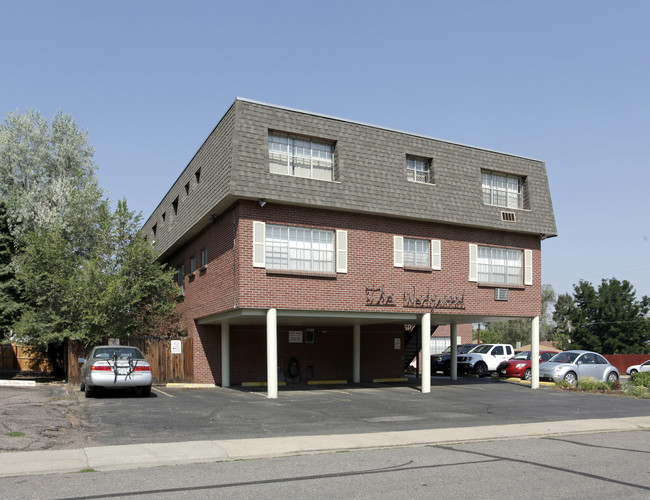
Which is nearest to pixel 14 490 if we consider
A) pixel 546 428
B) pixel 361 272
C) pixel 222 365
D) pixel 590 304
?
pixel 546 428

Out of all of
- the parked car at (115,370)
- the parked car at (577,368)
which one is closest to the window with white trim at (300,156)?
the parked car at (115,370)

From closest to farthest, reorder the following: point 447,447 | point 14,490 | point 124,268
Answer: point 14,490 → point 447,447 → point 124,268

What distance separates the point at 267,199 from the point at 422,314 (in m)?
7.51

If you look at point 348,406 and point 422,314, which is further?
point 422,314

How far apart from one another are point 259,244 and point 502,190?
11.2m

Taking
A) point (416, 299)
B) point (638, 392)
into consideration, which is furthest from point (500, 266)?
point (638, 392)

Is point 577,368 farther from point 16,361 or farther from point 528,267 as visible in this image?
point 16,361

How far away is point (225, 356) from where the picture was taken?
24391 millimetres

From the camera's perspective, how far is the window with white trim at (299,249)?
20.6m

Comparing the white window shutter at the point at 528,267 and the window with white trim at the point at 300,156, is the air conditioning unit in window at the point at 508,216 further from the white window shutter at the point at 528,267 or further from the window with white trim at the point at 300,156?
the window with white trim at the point at 300,156

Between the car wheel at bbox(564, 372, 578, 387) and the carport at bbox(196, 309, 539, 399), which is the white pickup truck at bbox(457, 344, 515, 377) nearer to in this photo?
the carport at bbox(196, 309, 539, 399)

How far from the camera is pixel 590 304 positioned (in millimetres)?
79875

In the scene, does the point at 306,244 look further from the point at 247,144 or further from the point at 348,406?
the point at 348,406

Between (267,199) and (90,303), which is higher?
(267,199)
